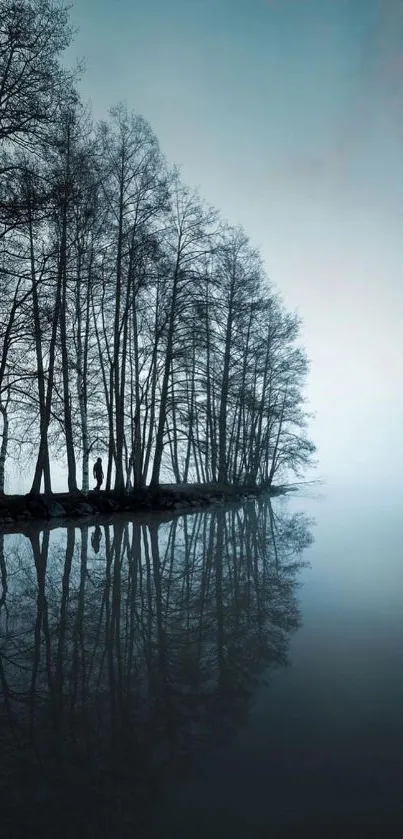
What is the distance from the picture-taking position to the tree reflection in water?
2607mm

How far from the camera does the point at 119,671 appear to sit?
4184mm

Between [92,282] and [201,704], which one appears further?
[92,282]

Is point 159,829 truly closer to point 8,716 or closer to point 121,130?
point 8,716

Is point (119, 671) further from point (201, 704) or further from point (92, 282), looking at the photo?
point (92, 282)

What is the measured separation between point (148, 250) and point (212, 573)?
13.5m

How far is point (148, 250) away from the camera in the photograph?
19062 millimetres

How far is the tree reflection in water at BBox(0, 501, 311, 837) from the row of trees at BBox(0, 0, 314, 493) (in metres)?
Answer: 5.24

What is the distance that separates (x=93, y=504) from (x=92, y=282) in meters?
7.25

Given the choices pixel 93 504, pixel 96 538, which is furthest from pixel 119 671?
pixel 93 504

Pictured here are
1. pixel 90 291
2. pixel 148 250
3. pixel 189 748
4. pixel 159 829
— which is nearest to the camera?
pixel 159 829

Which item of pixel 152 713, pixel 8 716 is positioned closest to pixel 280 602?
pixel 152 713

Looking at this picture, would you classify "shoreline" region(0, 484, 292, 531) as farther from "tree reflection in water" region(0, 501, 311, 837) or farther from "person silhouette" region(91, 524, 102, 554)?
"tree reflection in water" region(0, 501, 311, 837)

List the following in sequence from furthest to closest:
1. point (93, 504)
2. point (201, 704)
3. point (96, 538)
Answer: point (93, 504) → point (96, 538) → point (201, 704)

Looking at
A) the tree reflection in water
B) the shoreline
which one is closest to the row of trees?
the shoreline
